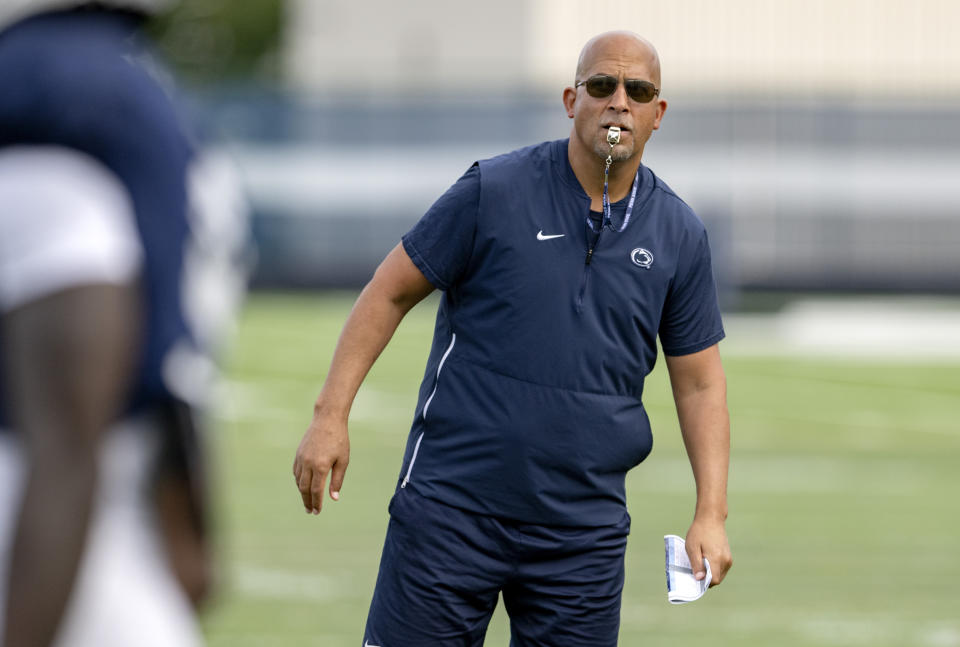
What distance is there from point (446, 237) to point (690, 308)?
0.60m

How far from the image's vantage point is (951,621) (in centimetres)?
771

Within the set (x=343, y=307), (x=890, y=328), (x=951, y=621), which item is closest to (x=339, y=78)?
(x=343, y=307)

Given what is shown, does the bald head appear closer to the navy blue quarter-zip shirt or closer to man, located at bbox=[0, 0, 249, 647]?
the navy blue quarter-zip shirt

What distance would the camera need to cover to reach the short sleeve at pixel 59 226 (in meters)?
2.00

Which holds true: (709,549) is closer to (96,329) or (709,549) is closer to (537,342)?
(537,342)

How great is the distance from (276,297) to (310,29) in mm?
14992

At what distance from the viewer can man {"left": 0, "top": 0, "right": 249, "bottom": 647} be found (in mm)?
2002

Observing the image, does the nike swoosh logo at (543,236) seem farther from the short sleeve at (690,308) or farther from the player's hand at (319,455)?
the player's hand at (319,455)

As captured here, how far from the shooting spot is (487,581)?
3.92 metres

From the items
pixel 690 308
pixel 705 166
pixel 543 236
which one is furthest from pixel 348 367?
pixel 705 166

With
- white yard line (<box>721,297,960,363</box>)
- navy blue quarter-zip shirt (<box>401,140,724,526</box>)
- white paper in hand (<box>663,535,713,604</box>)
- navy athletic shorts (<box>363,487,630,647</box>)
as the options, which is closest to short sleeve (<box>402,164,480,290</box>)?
navy blue quarter-zip shirt (<box>401,140,724,526</box>)

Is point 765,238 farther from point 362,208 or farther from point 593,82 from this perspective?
point 593,82

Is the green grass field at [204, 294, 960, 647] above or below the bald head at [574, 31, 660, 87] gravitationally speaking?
below

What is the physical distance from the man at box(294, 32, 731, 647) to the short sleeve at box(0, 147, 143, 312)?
1.88m
